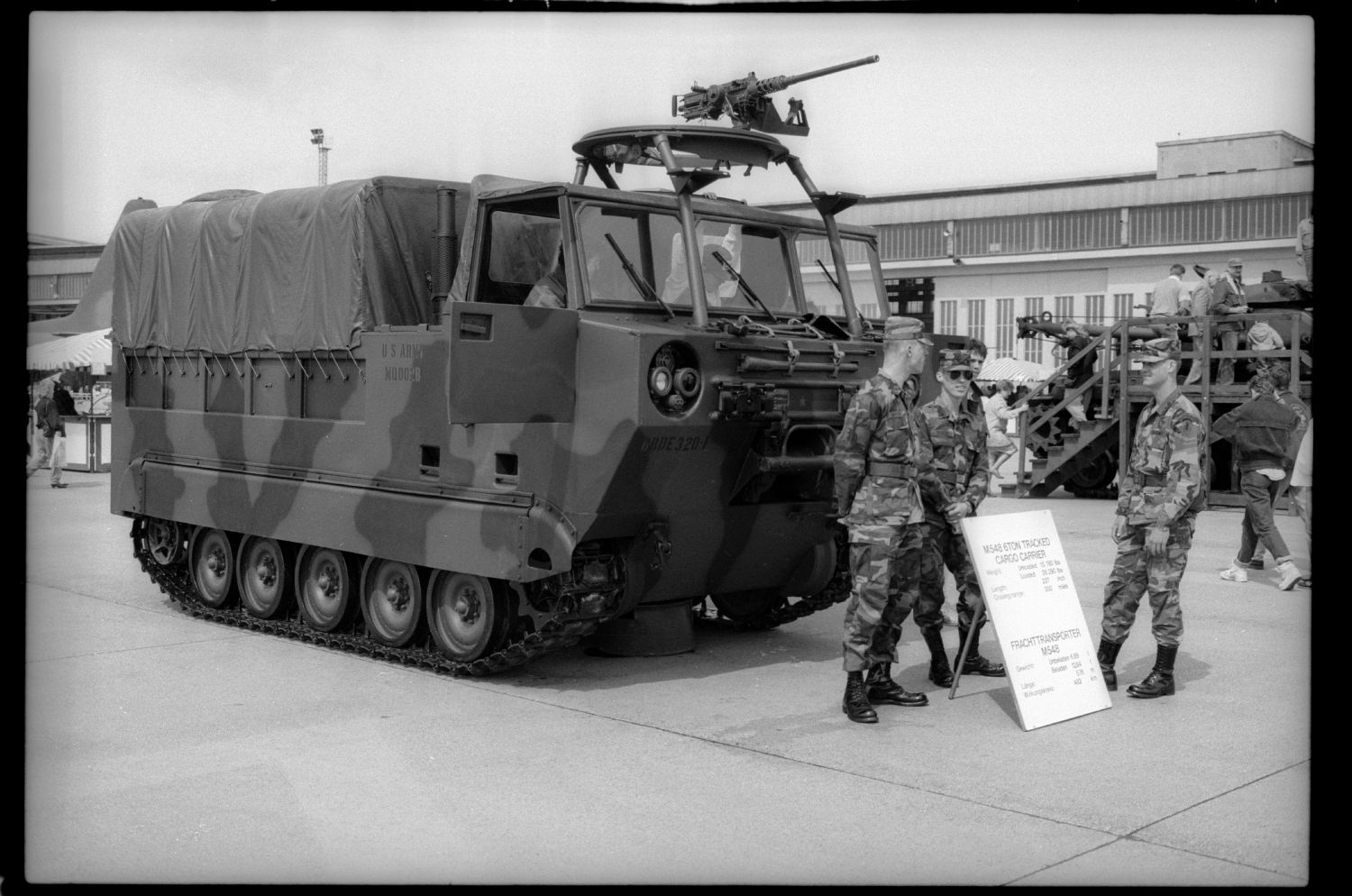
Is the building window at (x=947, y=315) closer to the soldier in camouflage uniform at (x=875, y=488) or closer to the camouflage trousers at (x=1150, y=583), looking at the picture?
the camouflage trousers at (x=1150, y=583)

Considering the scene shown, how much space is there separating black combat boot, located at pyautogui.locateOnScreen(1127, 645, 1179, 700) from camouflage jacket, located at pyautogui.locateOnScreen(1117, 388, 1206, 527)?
769 mm

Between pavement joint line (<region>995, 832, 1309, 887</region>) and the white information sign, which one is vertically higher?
the white information sign

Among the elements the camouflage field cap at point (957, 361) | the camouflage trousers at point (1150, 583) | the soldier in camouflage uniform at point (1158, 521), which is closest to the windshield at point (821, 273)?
the camouflage field cap at point (957, 361)

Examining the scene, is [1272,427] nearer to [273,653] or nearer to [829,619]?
[829,619]

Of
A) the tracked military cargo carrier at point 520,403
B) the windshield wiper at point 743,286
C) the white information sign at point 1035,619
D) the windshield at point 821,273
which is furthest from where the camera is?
the windshield at point 821,273

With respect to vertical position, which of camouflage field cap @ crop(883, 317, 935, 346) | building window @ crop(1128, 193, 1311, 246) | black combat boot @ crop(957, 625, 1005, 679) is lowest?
black combat boot @ crop(957, 625, 1005, 679)

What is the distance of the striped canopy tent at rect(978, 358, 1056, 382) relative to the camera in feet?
92.6

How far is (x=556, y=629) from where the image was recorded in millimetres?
8445

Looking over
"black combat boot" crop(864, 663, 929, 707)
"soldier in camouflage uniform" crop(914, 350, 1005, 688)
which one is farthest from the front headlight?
"black combat boot" crop(864, 663, 929, 707)

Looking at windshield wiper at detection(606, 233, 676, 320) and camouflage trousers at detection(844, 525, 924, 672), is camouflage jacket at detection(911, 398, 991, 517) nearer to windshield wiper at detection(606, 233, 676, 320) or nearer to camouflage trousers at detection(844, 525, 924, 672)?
camouflage trousers at detection(844, 525, 924, 672)

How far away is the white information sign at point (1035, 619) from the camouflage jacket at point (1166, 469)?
545mm

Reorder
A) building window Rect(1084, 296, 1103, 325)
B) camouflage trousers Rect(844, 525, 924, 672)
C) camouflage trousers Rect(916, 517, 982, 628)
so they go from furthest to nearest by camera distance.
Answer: building window Rect(1084, 296, 1103, 325), camouflage trousers Rect(916, 517, 982, 628), camouflage trousers Rect(844, 525, 924, 672)

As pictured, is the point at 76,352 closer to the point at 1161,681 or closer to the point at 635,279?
the point at 635,279

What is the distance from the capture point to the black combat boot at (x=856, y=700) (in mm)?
7762
